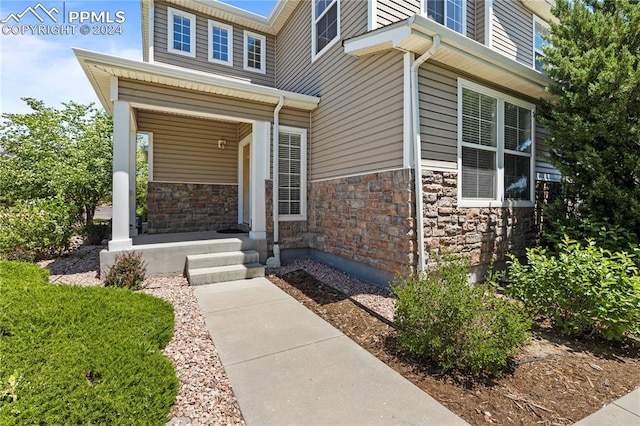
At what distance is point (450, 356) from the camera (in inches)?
101

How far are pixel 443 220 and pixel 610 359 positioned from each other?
2306 mm

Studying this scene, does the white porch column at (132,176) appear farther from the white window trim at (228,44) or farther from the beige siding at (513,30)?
the beige siding at (513,30)

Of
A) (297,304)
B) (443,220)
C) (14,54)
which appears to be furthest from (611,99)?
(14,54)

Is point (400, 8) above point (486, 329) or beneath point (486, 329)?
above

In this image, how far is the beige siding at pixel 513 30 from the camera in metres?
6.71

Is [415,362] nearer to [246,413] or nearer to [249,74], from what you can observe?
[246,413]

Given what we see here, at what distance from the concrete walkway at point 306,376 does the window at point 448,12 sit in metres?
6.01

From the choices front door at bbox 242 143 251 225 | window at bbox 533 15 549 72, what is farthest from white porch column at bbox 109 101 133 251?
window at bbox 533 15 549 72

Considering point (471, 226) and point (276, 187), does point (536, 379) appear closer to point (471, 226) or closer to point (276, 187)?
point (471, 226)

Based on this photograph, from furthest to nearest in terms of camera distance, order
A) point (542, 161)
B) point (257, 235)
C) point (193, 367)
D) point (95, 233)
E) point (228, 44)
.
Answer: point (228, 44), point (95, 233), point (257, 235), point (542, 161), point (193, 367)

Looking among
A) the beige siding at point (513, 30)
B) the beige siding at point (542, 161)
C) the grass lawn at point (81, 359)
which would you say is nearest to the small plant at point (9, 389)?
the grass lawn at point (81, 359)

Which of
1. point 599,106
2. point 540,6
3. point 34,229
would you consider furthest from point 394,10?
point 34,229

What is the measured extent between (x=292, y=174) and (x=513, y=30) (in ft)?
20.9

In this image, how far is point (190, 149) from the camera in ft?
26.3
